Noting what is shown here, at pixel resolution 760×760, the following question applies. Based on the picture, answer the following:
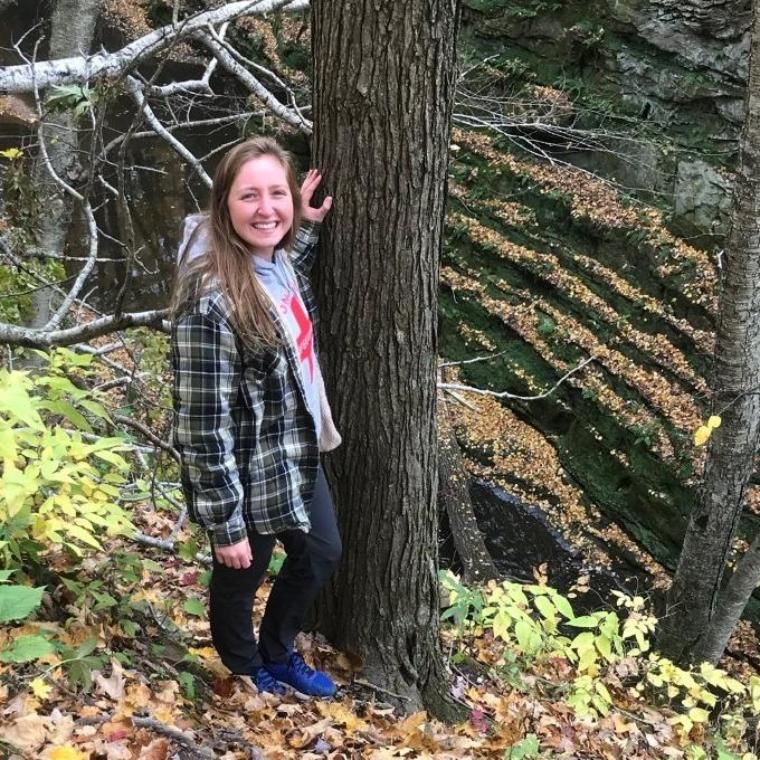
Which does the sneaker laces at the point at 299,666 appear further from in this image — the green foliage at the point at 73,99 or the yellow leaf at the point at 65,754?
the green foliage at the point at 73,99

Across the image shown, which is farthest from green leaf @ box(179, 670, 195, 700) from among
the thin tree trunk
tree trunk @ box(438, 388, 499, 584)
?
tree trunk @ box(438, 388, 499, 584)

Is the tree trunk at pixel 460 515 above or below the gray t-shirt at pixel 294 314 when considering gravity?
below

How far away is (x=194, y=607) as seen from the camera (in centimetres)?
290

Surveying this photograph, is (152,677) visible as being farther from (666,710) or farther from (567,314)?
(567,314)

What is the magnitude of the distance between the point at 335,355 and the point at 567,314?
9562 mm

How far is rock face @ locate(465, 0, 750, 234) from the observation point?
37.5ft

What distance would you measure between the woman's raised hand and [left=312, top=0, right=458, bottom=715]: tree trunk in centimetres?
4

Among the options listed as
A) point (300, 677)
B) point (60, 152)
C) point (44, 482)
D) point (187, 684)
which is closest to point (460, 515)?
point (60, 152)

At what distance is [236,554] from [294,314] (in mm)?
812

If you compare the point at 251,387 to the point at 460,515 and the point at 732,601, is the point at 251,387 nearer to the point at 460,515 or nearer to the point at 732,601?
the point at 732,601

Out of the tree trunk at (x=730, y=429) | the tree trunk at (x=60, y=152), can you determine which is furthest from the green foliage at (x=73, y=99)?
the tree trunk at (x=730, y=429)

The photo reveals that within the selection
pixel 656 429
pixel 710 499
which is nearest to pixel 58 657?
pixel 710 499

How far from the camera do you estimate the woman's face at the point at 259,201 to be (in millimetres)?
2234

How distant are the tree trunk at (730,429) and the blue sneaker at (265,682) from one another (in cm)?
446
